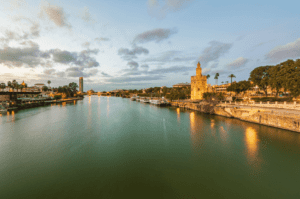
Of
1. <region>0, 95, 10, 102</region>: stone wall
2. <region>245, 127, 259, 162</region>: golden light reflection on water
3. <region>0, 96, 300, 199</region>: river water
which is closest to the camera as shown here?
<region>0, 96, 300, 199</region>: river water

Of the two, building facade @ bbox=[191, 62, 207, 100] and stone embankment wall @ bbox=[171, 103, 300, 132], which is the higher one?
building facade @ bbox=[191, 62, 207, 100]

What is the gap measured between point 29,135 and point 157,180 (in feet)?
84.3

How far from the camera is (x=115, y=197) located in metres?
10.4

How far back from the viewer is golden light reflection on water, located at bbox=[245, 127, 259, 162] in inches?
655

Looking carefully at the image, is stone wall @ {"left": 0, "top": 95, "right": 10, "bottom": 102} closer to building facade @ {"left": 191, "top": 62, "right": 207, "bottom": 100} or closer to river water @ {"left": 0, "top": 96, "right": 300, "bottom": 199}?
river water @ {"left": 0, "top": 96, "right": 300, "bottom": 199}

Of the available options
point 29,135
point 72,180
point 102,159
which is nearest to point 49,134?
point 29,135

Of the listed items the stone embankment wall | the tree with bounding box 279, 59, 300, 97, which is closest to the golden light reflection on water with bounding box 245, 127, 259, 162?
the stone embankment wall

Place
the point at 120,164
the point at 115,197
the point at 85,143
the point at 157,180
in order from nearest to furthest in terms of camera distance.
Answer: the point at 115,197, the point at 157,180, the point at 120,164, the point at 85,143

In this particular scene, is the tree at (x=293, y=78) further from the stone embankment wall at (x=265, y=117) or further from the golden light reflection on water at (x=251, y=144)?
the golden light reflection on water at (x=251, y=144)

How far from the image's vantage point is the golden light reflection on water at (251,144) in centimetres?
1663

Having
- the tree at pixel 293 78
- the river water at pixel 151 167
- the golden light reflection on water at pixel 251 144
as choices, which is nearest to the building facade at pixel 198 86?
the tree at pixel 293 78

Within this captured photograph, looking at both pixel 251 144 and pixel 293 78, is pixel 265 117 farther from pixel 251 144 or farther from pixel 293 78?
pixel 251 144

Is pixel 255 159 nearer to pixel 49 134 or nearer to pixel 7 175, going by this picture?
pixel 7 175

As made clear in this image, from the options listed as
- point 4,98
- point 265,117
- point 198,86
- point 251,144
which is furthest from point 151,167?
point 4,98
